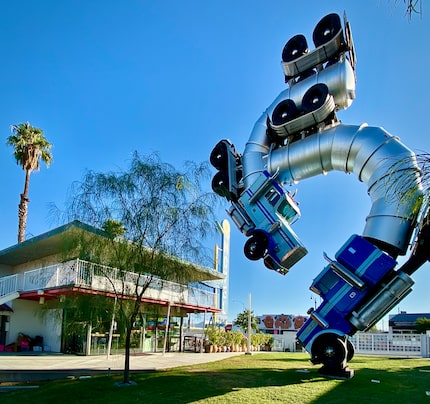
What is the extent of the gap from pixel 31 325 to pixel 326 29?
19.5 metres

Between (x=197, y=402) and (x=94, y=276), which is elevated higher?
(x=94, y=276)

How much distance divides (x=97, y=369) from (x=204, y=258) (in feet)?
17.5

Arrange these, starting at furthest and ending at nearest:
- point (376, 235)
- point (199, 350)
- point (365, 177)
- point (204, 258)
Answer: point (199, 350) < point (204, 258) < point (365, 177) < point (376, 235)

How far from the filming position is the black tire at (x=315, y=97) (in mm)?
11984

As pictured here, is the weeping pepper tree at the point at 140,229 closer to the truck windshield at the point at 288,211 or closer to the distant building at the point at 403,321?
the truck windshield at the point at 288,211

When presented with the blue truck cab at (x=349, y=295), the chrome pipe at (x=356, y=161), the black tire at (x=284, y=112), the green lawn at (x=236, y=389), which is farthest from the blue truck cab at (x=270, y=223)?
the green lawn at (x=236, y=389)

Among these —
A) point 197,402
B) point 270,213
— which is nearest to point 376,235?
point 270,213

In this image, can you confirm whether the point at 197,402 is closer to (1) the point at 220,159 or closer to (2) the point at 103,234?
(2) the point at 103,234

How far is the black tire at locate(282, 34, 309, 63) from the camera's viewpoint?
13.5m

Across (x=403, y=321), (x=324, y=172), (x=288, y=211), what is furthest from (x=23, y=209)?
(x=403, y=321)

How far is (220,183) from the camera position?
1398 centimetres

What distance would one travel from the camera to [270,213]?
12.5 metres

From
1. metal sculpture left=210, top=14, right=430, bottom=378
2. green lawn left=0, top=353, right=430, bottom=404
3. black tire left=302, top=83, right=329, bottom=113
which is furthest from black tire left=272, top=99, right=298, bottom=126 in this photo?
green lawn left=0, top=353, right=430, bottom=404

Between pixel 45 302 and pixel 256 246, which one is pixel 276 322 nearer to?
pixel 45 302
